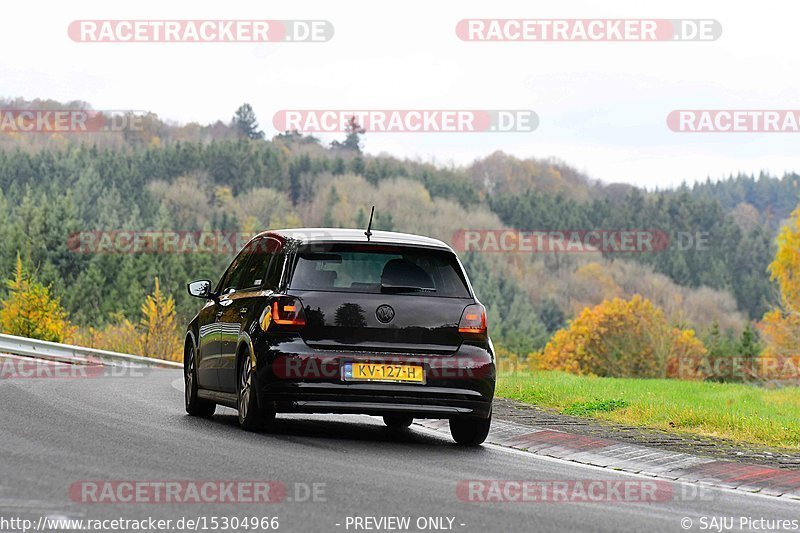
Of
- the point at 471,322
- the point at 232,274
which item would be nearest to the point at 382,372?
the point at 471,322

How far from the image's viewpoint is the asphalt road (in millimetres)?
7305

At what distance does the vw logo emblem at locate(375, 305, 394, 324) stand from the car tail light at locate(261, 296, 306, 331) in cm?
63

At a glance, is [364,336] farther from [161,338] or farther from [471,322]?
[161,338]

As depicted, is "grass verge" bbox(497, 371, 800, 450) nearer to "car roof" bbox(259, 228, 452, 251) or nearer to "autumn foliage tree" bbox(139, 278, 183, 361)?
"car roof" bbox(259, 228, 452, 251)

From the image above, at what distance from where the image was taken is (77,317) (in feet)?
374

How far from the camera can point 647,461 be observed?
1076 centimetres

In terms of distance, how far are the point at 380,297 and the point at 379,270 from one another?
14.1 inches

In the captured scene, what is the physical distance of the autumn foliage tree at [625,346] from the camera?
94125mm

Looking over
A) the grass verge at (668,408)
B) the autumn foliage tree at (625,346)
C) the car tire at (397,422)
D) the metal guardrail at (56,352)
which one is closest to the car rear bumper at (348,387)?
the car tire at (397,422)

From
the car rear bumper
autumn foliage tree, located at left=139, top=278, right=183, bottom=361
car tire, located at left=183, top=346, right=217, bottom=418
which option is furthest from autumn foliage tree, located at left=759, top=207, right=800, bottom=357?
the car rear bumper

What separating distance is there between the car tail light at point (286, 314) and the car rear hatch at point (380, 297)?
5 cm

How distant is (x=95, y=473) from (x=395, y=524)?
7.75 feet

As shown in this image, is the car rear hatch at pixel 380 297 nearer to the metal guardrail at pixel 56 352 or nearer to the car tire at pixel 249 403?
the car tire at pixel 249 403

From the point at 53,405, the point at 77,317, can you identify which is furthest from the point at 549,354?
the point at 53,405
